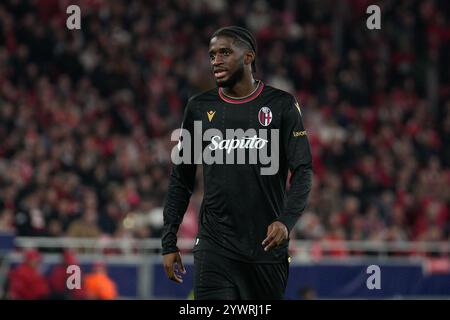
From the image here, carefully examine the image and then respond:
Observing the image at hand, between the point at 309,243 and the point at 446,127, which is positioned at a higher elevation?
the point at 446,127

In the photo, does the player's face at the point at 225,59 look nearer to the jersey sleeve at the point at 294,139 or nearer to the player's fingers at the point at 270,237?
the jersey sleeve at the point at 294,139

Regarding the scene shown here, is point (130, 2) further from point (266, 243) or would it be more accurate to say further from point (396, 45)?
point (266, 243)

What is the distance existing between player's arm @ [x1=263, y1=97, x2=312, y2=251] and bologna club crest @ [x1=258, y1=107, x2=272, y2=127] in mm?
84

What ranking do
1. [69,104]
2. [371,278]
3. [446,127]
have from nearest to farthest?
[371,278] < [69,104] < [446,127]

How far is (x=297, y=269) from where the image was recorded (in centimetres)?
1620

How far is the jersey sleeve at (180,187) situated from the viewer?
22.0ft

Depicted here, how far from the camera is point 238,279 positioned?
642 centimetres

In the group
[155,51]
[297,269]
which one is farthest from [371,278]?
[155,51]

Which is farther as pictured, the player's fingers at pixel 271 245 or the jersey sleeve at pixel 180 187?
the jersey sleeve at pixel 180 187

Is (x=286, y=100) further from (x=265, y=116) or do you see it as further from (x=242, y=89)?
(x=242, y=89)

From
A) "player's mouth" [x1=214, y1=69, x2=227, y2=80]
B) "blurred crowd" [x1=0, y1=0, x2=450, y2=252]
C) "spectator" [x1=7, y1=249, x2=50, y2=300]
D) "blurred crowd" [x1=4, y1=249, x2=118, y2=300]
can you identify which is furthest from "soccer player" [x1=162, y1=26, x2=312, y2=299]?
"blurred crowd" [x1=0, y1=0, x2=450, y2=252]

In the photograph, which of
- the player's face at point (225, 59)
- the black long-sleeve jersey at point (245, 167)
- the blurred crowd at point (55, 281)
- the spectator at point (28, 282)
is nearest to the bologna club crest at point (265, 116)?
the black long-sleeve jersey at point (245, 167)

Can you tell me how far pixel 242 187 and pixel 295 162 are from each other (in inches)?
13.6

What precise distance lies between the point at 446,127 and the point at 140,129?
22.9 ft
